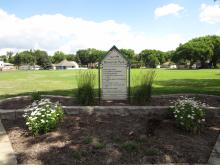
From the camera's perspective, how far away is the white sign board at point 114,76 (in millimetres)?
8914

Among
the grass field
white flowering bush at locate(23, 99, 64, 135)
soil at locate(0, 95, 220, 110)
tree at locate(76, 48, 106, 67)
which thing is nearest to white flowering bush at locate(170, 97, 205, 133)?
soil at locate(0, 95, 220, 110)

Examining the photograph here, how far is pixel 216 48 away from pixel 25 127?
97878mm

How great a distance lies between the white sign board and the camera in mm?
8914

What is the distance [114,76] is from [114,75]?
0.09ft

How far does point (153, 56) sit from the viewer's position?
5167 inches

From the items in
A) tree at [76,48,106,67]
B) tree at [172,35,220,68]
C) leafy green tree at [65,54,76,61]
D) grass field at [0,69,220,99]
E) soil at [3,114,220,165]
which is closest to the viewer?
soil at [3,114,220,165]

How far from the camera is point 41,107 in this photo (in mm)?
6488

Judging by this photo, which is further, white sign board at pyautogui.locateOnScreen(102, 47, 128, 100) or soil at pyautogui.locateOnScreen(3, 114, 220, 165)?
white sign board at pyautogui.locateOnScreen(102, 47, 128, 100)

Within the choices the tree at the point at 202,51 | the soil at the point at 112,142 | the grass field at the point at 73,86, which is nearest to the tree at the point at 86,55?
the tree at the point at 202,51

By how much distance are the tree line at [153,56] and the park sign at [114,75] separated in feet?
194

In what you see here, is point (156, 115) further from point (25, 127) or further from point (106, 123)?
point (25, 127)

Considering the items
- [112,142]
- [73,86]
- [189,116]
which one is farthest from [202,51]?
[112,142]

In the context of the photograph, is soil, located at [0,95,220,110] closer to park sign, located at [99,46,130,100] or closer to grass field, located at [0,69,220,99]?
park sign, located at [99,46,130,100]

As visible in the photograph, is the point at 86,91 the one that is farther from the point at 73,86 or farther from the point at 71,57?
the point at 71,57
